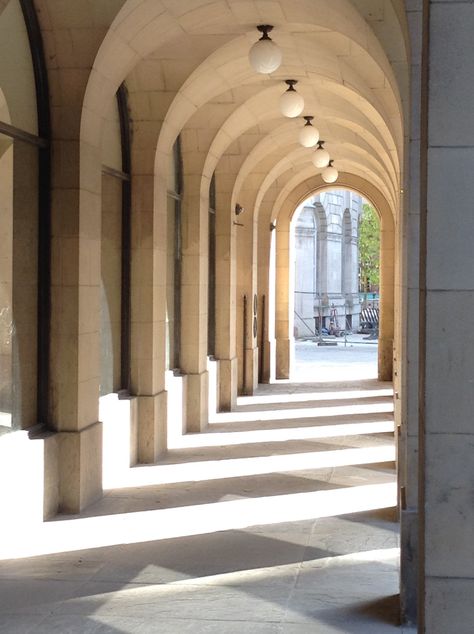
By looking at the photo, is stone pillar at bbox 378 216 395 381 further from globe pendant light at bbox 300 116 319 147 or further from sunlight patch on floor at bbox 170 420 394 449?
globe pendant light at bbox 300 116 319 147

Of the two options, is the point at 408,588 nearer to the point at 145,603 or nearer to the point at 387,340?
the point at 145,603

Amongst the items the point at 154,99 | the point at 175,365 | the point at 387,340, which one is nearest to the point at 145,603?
the point at 154,99

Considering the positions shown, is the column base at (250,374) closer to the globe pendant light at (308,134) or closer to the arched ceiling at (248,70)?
the arched ceiling at (248,70)

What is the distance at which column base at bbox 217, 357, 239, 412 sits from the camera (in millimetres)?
16844

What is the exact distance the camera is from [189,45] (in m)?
11.2

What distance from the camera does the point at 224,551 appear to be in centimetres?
775

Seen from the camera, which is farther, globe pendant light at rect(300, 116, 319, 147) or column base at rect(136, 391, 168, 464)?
globe pendant light at rect(300, 116, 319, 147)

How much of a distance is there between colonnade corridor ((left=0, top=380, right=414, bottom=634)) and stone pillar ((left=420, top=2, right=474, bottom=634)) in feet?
8.15

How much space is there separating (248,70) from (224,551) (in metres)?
6.72

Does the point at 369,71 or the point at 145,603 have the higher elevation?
the point at 369,71

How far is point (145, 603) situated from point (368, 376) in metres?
18.1

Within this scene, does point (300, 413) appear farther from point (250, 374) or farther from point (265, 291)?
point (265, 291)

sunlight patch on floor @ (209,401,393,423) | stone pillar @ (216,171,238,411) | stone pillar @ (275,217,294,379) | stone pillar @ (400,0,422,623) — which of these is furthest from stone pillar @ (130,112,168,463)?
stone pillar @ (275,217,294,379)

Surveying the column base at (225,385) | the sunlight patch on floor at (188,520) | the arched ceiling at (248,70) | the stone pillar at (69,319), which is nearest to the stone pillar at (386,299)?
the arched ceiling at (248,70)
